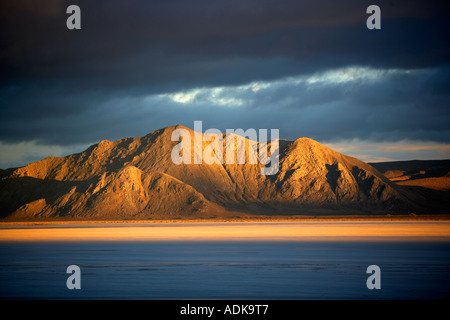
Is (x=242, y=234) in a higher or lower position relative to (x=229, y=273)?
lower

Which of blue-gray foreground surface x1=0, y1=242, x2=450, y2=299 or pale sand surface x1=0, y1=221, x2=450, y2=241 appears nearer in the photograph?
blue-gray foreground surface x1=0, y1=242, x2=450, y2=299

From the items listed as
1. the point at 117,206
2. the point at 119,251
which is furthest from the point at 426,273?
the point at 117,206

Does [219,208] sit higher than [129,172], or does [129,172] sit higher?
[129,172]

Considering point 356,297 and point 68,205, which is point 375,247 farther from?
point 68,205

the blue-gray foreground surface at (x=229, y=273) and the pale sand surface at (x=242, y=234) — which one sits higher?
the blue-gray foreground surface at (x=229, y=273)

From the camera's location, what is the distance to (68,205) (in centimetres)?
18375

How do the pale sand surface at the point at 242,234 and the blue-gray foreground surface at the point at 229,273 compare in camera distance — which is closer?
the blue-gray foreground surface at the point at 229,273

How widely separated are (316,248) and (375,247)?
544cm

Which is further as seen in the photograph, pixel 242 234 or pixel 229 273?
pixel 242 234

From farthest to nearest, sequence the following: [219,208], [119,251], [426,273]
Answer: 1. [219,208]
2. [119,251]
3. [426,273]

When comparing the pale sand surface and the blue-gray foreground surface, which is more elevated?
the blue-gray foreground surface
